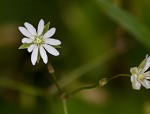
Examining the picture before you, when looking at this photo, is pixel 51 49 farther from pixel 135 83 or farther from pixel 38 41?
pixel 135 83

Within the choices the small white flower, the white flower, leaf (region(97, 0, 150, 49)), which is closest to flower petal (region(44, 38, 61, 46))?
the white flower

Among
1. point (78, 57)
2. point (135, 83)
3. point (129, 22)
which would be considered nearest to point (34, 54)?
point (135, 83)

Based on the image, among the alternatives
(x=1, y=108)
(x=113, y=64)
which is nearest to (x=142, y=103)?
(x=113, y=64)

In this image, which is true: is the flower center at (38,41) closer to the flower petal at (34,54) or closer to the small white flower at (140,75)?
the flower petal at (34,54)

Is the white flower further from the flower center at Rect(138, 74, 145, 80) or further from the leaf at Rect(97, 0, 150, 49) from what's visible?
the leaf at Rect(97, 0, 150, 49)

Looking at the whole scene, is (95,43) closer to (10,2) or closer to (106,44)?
(106,44)
